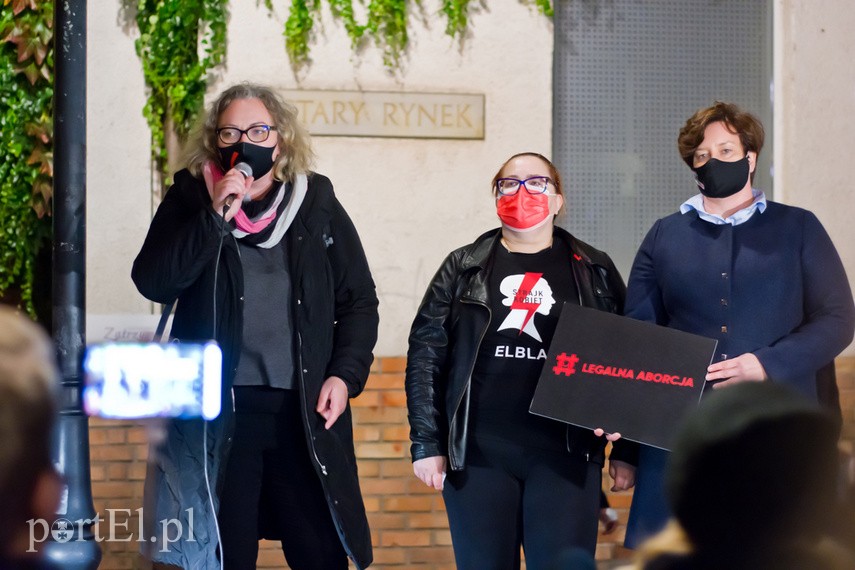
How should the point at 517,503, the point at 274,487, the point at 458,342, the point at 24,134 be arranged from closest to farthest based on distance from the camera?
the point at 274,487, the point at 517,503, the point at 458,342, the point at 24,134

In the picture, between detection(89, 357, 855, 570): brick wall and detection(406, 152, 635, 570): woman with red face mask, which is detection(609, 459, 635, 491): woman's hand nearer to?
detection(406, 152, 635, 570): woman with red face mask

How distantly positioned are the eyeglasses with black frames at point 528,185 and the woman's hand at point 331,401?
90 cm

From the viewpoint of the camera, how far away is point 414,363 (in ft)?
12.4

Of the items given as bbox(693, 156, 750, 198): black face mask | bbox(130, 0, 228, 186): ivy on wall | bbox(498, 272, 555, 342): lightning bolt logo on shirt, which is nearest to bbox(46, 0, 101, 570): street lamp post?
bbox(498, 272, 555, 342): lightning bolt logo on shirt

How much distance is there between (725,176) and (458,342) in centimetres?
103

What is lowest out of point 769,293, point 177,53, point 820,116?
point 769,293

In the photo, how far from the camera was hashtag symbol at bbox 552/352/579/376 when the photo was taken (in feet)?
11.5

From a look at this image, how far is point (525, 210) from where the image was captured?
3.75 meters

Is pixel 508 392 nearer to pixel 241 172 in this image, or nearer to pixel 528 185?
pixel 528 185

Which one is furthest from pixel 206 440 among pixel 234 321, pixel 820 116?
pixel 820 116

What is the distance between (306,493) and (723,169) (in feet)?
5.58

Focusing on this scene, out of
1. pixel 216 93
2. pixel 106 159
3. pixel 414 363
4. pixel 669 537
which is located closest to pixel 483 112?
pixel 216 93

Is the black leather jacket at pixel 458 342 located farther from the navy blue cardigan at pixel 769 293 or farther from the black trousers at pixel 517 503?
the navy blue cardigan at pixel 769 293

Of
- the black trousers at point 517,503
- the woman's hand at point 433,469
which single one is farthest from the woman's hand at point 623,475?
the woman's hand at point 433,469
